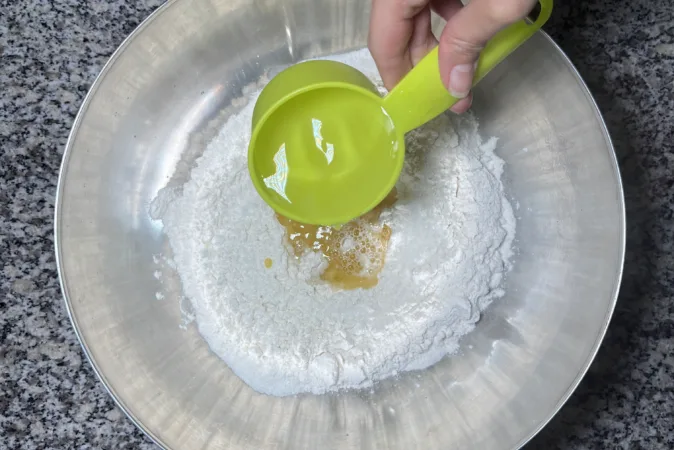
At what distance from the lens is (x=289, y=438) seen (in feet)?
2.16

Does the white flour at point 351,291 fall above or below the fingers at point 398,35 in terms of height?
below

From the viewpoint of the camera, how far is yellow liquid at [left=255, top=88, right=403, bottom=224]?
1.90 feet

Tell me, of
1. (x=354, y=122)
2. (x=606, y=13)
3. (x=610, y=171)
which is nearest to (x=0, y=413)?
(x=354, y=122)

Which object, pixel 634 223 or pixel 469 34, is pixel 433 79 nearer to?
pixel 469 34

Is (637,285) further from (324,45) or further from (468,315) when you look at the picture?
(324,45)

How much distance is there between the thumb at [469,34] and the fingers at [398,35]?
3.5 inches

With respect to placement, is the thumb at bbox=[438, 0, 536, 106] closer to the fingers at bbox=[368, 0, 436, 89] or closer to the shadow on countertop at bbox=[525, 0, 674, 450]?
the fingers at bbox=[368, 0, 436, 89]

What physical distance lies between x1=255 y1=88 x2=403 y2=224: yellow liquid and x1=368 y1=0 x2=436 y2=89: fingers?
0.07 meters

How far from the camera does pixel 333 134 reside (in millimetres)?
610

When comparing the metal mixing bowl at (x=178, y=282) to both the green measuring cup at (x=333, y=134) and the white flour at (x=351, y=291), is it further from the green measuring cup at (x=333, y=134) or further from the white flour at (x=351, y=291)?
the green measuring cup at (x=333, y=134)

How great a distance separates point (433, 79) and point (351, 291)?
283 millimetres

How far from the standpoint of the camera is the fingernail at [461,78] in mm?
487

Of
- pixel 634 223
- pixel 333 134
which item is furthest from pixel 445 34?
pixel 634 223

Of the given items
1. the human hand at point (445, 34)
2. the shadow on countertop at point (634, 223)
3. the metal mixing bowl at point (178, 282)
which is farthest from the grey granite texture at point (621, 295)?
the human hand at point (445, 34)
